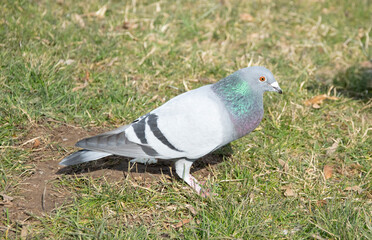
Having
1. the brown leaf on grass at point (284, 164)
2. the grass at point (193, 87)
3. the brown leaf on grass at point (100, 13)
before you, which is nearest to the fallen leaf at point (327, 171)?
the grass at point (193, 87)

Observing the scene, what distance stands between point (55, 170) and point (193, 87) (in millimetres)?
1976

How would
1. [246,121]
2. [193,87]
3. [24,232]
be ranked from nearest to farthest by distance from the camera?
[24,232] → [246,121] → [193,87]

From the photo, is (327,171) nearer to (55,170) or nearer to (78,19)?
(55,170)

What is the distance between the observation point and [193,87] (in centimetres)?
488

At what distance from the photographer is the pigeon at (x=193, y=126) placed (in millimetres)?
3176

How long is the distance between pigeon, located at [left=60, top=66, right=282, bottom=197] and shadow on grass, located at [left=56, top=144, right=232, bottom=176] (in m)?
0.27

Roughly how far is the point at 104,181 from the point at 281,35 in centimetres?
387

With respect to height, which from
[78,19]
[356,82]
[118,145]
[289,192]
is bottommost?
[356,82]

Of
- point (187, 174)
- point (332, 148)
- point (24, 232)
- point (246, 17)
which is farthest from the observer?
point (246, 17)

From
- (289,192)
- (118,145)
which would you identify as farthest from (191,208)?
(289,192)

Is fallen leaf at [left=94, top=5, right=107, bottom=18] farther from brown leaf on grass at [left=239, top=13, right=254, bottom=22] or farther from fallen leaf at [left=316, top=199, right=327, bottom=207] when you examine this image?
fallen leaf at [left=316, top=199, right=327, bottom=207]

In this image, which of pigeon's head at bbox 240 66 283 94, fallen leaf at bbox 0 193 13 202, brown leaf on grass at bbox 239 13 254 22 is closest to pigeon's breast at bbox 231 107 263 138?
pigeon's head at bbox 240 66 283 94

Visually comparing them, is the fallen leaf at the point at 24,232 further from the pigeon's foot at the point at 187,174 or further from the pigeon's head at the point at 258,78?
the pigeon's head at the point at 258,78

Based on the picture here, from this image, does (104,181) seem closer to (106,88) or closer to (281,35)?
(106,88)
